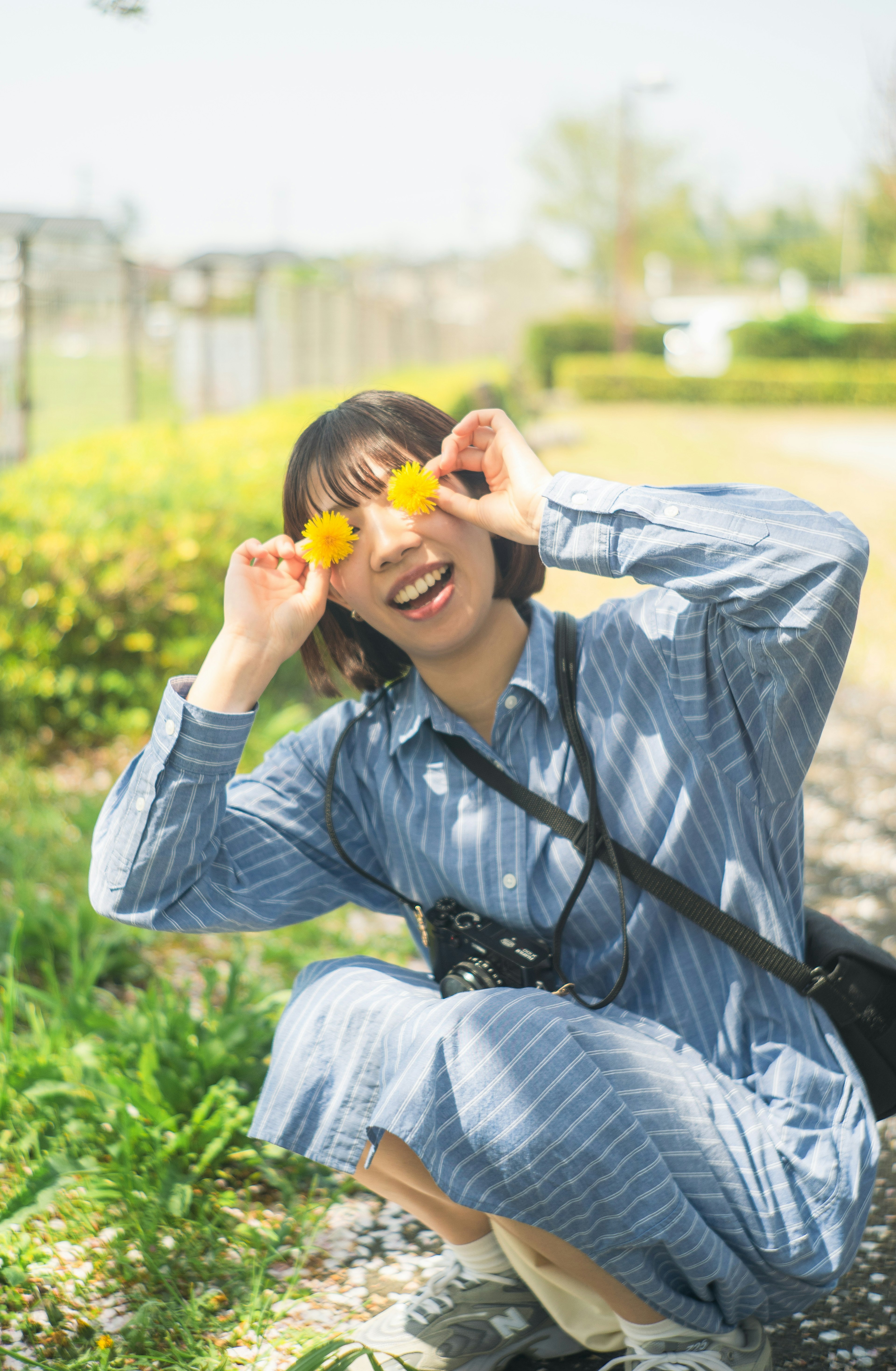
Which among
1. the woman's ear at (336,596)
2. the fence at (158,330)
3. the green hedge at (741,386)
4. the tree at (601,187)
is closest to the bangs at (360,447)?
the woman's ear at (336,596)

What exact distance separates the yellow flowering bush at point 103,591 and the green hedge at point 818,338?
1066 inches

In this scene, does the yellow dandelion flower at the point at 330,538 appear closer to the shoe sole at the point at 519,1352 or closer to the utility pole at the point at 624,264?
the shoe sole at the point at 519,1352

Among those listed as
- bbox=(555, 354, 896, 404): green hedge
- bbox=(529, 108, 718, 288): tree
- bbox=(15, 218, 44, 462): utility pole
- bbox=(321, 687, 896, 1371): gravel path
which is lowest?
bbox=(321, 687, 896, 1371): gravel path

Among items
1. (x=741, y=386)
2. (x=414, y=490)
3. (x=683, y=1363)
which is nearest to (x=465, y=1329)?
(x=683, y=1363)

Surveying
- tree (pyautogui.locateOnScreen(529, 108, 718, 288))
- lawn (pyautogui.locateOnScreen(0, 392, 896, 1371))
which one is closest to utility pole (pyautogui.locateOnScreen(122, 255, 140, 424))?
lawn (pyautogui.locateOnScreen(0, 392, 896, 1371))

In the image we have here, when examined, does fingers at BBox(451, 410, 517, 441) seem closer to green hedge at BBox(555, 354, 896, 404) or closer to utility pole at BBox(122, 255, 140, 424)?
utility pole at BBox(122, 255, 140, 424)

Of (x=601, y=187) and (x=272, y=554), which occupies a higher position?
(x=601, y=187)

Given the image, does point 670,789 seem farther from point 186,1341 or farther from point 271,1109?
point 186,1341

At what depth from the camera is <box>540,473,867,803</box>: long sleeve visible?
4.87ft

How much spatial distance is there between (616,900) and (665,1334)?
61 cm

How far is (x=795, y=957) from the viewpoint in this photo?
5.57 ft

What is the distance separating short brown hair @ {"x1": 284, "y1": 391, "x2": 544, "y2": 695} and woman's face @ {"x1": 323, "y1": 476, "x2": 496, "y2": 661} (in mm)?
52

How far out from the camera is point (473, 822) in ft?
5.99

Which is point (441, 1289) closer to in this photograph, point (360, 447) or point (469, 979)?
point (469, 979)
